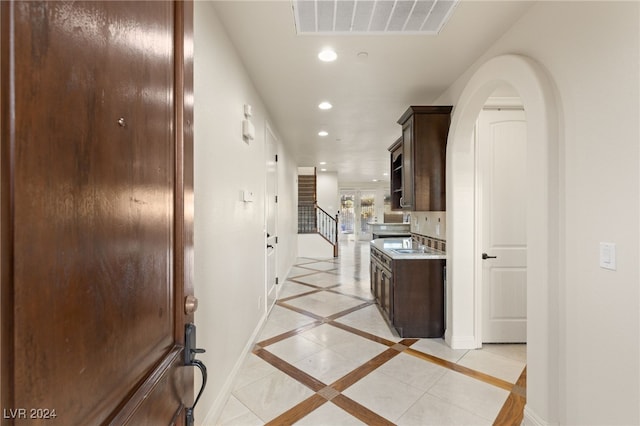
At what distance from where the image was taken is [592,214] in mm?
1481

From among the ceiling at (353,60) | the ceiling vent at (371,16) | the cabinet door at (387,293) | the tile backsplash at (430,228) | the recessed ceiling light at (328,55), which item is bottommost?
the cabinet door at (387,293)

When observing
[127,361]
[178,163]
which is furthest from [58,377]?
[178,163]

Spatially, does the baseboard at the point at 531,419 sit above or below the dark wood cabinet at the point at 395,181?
below

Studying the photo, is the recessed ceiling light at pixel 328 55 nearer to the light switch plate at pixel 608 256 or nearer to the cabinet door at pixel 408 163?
the cabinet door at pixel 408 163

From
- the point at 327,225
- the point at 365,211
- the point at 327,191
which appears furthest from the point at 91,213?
the point at 365,211

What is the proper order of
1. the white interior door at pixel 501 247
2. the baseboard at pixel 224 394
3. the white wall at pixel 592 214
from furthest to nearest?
1. the white interior door at pixel 501 247
2. the baseboard at pixel 224 394
3. the white wall at pixel 592 214

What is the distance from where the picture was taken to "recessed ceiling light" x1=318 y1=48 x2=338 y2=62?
7.84 ft

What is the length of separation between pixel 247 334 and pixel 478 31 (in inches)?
124

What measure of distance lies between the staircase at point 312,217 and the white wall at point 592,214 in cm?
724

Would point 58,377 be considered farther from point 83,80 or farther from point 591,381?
point 591,381

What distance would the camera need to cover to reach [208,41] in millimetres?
1779

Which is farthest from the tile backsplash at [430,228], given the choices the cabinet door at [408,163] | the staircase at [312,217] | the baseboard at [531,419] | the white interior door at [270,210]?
the staircase at [312,217]

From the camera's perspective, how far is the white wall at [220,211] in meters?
1.66

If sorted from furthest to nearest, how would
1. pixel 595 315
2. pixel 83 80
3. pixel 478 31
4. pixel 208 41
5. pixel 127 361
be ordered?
pixel 478 31
pixel 208 41
pixel 595 315
pixel 127 361
pixel 83 80
